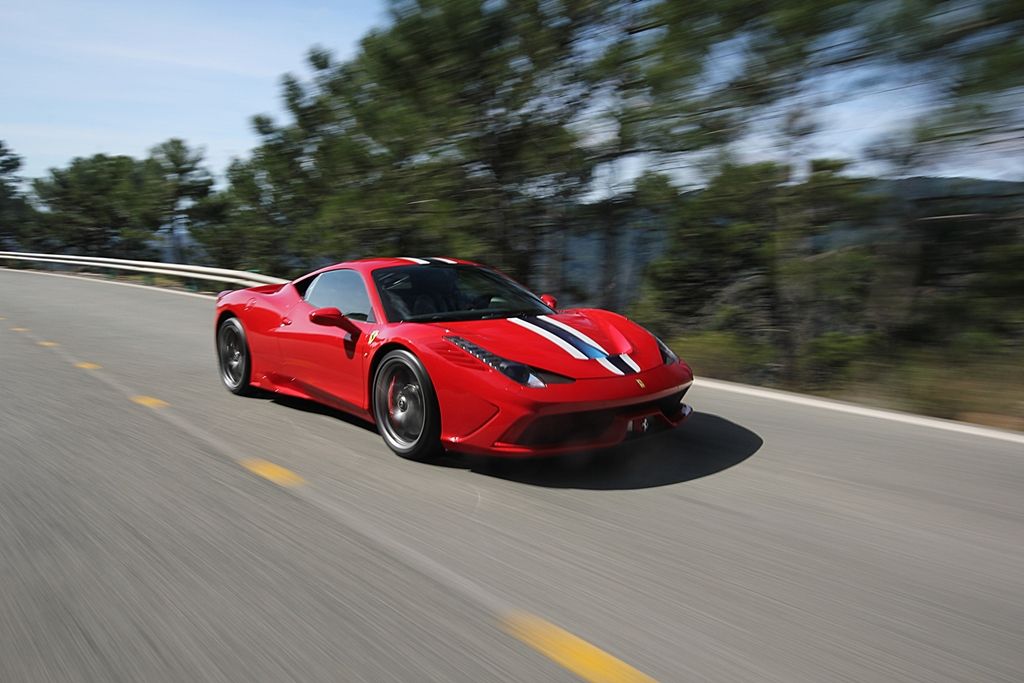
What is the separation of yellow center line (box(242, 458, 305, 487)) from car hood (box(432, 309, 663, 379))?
1.13 m

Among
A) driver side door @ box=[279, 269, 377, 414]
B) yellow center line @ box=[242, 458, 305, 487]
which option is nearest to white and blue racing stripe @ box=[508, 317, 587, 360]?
driver side door @ box=[279, 269, 377, 414]

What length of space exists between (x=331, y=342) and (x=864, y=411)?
3.75m

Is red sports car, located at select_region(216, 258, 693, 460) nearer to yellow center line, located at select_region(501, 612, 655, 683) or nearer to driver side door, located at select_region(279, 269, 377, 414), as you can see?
driver side door, located at select_region(279, 269, 377, 414)

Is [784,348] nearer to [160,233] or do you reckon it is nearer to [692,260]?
[692,260]

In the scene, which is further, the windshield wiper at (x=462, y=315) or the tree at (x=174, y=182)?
the tree at (x=174, y=182)

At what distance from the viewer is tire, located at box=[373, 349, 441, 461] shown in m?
4.64

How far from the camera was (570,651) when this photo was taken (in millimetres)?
2609

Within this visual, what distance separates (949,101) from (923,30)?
2.45ft

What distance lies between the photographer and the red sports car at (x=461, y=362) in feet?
14.1

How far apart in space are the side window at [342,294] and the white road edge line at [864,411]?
120 inches

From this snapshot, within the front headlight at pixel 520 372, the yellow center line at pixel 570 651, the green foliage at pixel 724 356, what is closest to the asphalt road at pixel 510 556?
the yellow center line at pixel 570 651

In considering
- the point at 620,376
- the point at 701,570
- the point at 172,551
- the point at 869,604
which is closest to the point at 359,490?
the point at 172,551

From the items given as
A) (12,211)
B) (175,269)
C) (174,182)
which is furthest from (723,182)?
(12,211)

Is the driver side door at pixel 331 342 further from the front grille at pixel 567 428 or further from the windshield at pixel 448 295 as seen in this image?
the front grille at pixel 567 428
